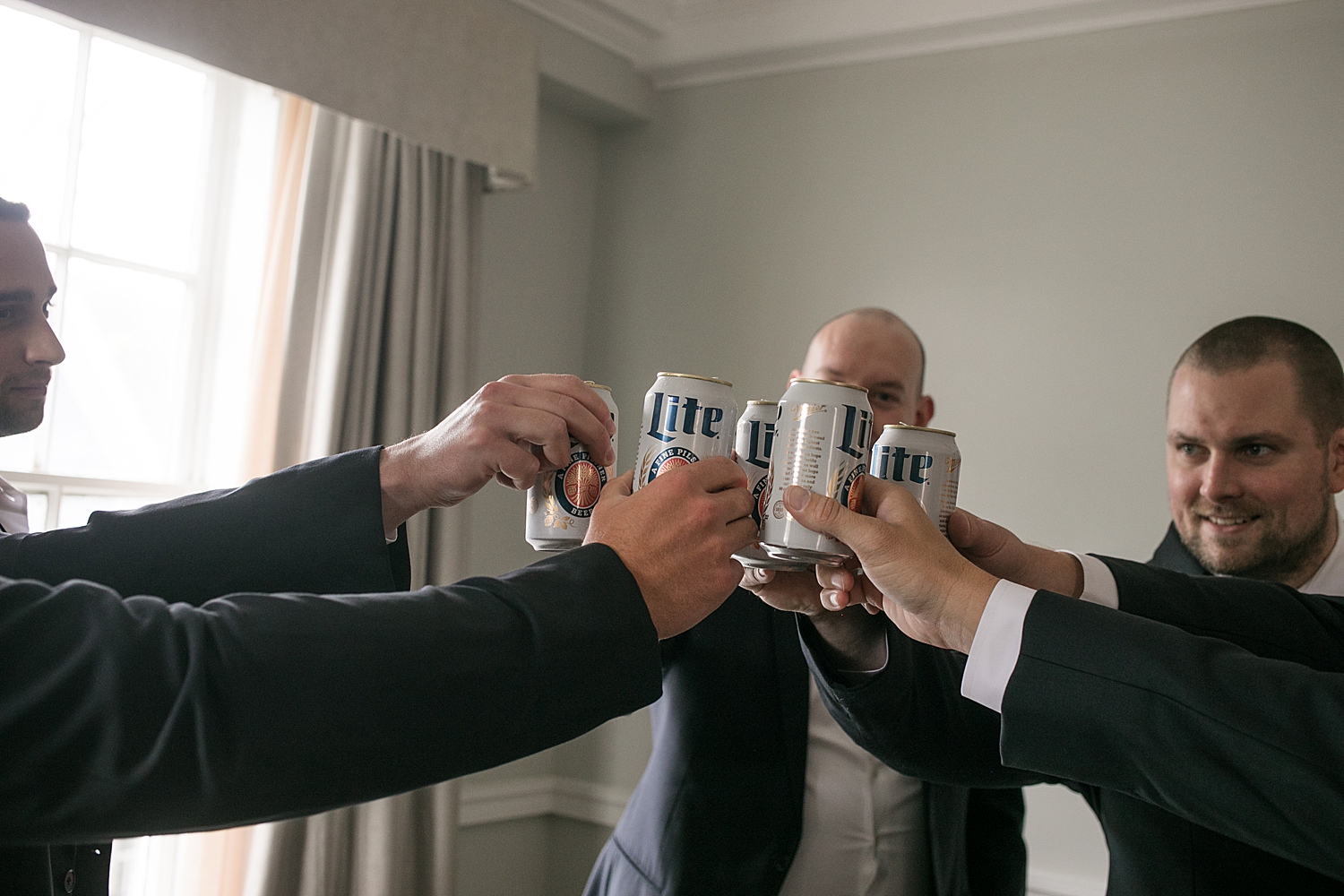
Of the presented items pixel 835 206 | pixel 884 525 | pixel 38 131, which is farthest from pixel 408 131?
pixel 884 525

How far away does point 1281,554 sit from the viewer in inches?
80.7

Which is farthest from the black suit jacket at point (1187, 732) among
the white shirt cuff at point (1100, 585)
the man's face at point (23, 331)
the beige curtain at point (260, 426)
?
the beige curtain at point (260, 426)

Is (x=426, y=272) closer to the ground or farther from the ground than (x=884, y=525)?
farther from the ground

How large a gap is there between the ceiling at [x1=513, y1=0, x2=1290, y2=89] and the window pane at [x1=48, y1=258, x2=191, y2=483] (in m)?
1.47

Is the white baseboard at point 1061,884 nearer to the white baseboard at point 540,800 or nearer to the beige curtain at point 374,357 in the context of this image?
the white baseboard at point 540,800

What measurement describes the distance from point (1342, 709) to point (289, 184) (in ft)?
8.90

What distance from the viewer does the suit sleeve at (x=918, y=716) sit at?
58.8 inches

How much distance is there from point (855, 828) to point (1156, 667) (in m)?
1.04

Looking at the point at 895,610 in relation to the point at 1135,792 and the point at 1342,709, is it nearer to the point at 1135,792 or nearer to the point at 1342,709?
the point at 1135,792

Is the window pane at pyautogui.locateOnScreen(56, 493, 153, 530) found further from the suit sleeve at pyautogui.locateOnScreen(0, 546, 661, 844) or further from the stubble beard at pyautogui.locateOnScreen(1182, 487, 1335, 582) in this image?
the stubble beard at pyautogui.locateOnScreen(1182, 487, 1335, 582)

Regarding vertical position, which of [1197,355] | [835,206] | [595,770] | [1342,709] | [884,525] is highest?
[835,206]

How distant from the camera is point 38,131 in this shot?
100 inches

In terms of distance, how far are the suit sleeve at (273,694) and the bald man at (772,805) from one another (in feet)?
3.16

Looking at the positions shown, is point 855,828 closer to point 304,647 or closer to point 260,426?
point 304,647
